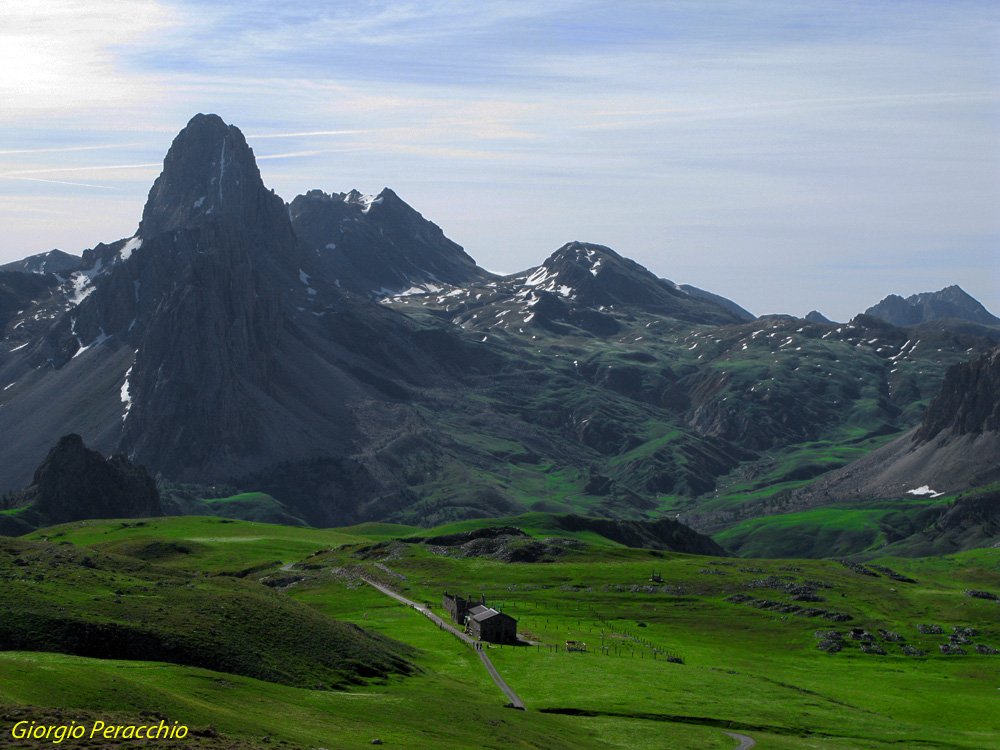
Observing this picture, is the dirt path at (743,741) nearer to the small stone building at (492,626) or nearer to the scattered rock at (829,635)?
the small stone building at (492,626)

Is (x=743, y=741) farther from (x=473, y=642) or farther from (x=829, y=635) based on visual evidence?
(x=829, y=635)

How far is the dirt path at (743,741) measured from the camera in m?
103

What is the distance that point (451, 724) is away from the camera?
90.5m

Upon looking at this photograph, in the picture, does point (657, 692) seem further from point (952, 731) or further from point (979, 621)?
point (979, 621)

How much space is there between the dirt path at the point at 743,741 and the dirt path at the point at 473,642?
22156 mm

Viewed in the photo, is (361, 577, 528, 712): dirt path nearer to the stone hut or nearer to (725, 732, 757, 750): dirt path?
the stone hut

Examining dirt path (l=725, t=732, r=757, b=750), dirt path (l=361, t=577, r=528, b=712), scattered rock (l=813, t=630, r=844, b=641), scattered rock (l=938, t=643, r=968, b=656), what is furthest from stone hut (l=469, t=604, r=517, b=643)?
scattered rock (l=938, t=643, r=968, b=656)

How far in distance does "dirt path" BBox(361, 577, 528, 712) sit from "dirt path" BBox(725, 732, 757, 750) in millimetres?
22156

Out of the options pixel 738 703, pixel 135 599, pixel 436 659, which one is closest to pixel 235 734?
pixel 135 599

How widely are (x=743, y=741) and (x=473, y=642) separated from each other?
155 ft

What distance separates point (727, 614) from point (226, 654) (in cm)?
12206

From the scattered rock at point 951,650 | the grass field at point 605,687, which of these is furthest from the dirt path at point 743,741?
the scattered rock at point 951,650

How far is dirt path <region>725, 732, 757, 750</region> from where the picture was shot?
103m

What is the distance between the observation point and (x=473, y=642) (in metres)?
144
